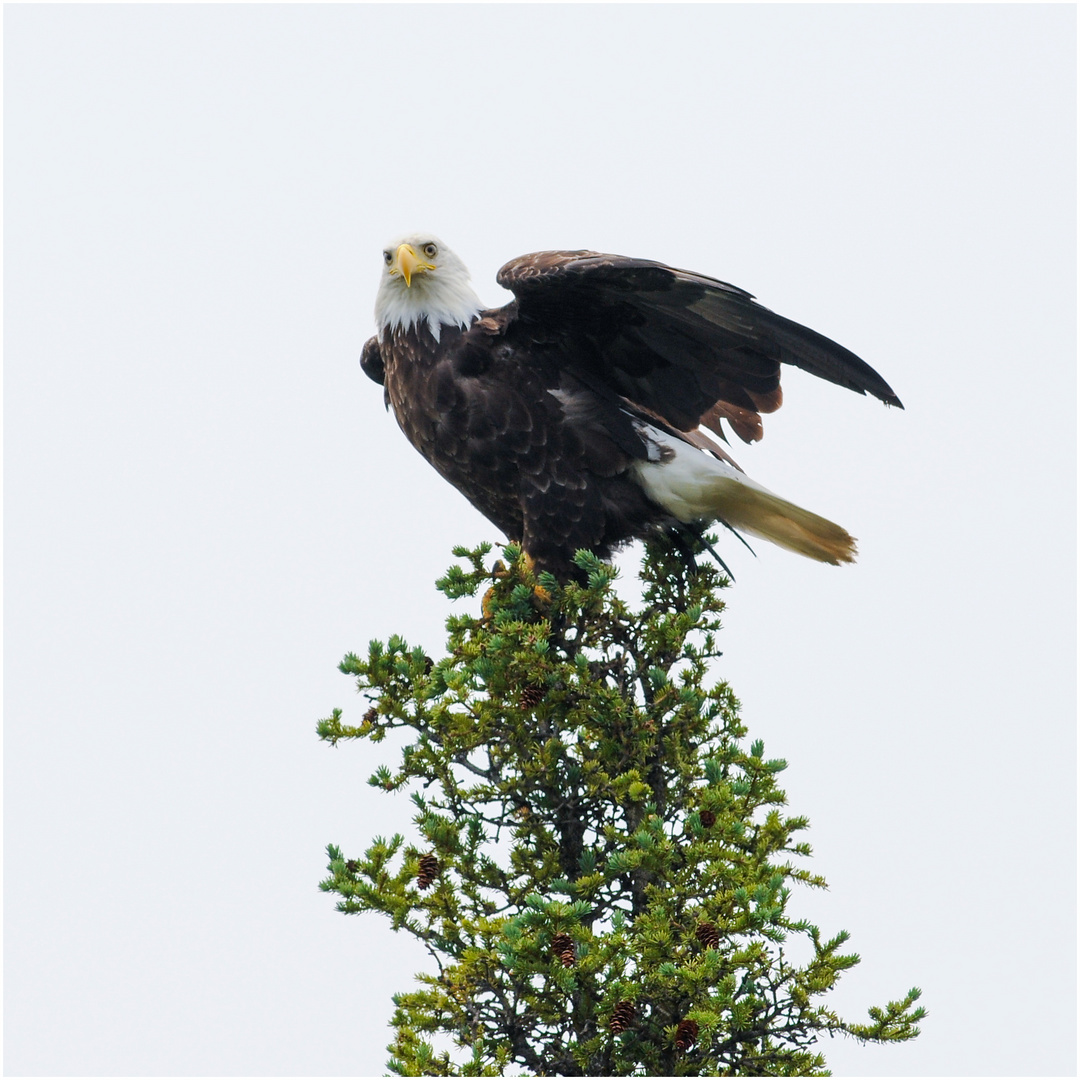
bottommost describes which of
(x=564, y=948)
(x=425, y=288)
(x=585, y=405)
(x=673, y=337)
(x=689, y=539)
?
(x=564, y=948)

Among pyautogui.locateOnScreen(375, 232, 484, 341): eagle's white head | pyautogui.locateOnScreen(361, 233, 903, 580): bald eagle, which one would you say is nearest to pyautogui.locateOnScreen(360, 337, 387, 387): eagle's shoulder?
pyautogui.locateOnScreen(375, 232, 484, 341): eagle's white head

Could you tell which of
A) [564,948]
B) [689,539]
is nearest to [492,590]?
[689,539]

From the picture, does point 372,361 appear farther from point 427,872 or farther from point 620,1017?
point 620,1017

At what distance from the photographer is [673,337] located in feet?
18.9

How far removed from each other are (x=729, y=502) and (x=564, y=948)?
1.92 metres

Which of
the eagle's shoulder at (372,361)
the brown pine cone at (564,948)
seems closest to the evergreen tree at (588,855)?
the brown pine cone at (564,948)

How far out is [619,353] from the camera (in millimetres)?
5875

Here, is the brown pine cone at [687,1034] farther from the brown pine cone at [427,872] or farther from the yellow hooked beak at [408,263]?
the yellow hooked beak at [408,263]

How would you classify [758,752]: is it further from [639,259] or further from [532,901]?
[639,259]

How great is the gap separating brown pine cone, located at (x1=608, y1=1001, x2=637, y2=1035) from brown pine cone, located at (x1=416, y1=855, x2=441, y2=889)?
75 centimetres

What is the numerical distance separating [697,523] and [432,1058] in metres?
2.23

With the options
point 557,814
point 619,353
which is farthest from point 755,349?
point 557,814

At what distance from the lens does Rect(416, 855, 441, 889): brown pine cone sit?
503 cm

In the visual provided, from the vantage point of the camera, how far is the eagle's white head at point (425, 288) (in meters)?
6.00
